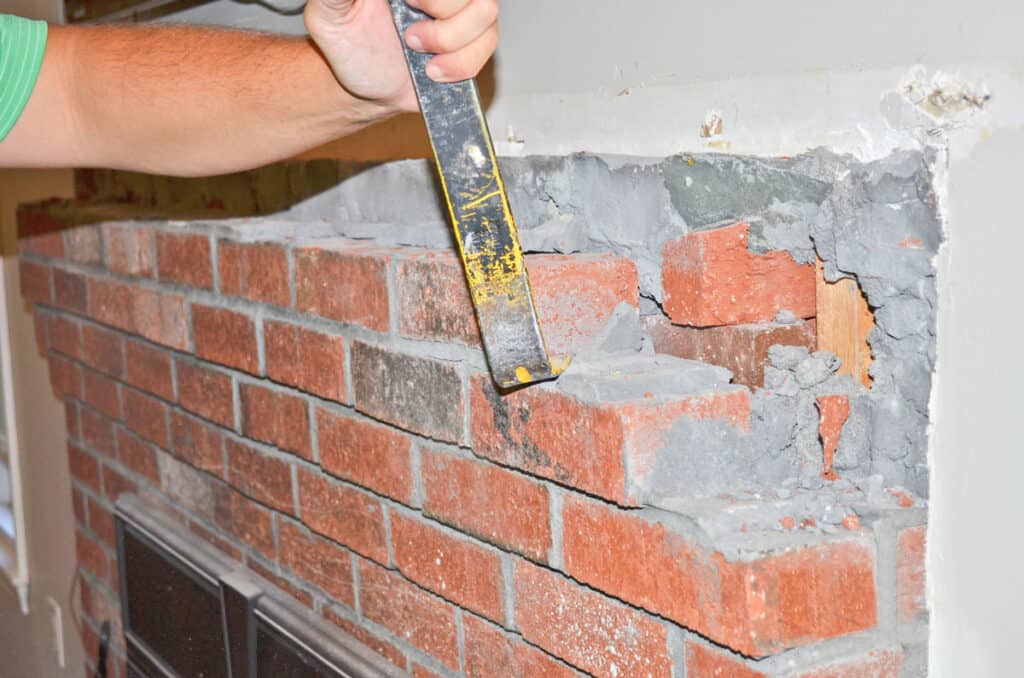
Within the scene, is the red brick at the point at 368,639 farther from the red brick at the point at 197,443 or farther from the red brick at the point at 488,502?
the red brick at the point at 197,443

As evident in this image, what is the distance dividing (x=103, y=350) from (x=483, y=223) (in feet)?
4.40

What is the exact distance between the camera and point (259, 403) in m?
1.54

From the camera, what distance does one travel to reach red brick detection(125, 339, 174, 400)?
1.81m

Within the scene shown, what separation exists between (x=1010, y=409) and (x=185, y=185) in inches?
54.5

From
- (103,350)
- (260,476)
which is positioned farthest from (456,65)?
(103,350)

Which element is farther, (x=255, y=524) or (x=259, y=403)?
(x=255, y=524)

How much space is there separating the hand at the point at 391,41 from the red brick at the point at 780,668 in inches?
19.3

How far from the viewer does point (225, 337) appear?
157 centimetres

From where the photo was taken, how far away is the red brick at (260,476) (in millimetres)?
1530

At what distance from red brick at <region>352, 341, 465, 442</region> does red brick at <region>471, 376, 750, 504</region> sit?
0.07 metres

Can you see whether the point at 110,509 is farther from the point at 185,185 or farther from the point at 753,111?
the point at 753,111

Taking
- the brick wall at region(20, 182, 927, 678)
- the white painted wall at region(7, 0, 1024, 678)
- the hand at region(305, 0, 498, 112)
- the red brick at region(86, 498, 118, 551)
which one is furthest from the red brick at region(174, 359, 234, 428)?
the white painted wall at region(7, 0, 1024, 678)

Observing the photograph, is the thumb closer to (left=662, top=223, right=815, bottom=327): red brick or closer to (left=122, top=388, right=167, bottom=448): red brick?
(left=662, top=223, right=815, bottom=327): red brick

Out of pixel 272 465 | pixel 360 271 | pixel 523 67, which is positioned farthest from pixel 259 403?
pixel 523 67
